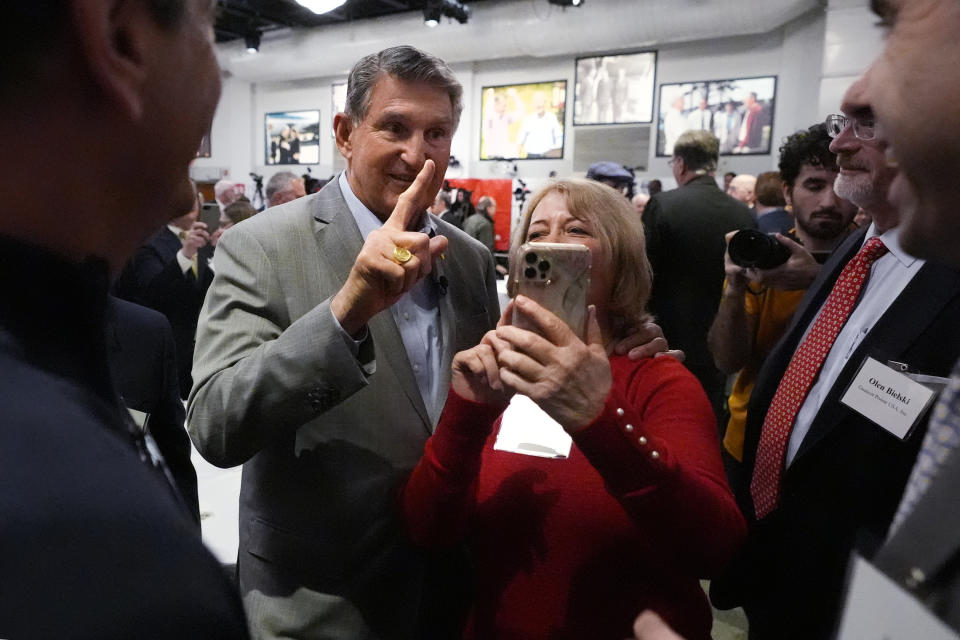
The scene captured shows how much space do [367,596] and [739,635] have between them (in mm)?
1971

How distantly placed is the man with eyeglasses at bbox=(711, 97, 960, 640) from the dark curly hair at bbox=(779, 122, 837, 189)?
0.73m

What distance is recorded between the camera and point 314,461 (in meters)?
1.30

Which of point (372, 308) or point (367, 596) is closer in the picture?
point (372, 308)

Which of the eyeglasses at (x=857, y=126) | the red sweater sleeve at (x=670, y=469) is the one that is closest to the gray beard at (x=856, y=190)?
the eyeglasses at (x=857, y=126)

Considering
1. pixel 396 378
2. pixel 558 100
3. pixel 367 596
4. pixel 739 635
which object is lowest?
pixel 739 635

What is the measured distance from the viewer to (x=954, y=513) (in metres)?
0.54

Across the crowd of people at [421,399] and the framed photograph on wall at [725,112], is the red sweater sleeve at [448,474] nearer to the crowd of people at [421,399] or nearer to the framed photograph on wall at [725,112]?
the crowd of people at [421,399]

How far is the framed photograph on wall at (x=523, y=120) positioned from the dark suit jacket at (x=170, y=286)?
24.9ft

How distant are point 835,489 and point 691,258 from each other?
2.22m

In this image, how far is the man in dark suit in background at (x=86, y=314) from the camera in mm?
381

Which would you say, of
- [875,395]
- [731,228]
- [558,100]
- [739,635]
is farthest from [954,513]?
[558,100]

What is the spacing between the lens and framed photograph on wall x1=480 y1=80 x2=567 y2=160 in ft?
35.0

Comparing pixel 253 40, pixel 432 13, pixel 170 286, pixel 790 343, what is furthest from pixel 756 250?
pixel 253 40

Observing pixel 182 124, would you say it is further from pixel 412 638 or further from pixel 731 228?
pixel 731 228
